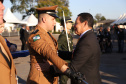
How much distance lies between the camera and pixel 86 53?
8.57ft

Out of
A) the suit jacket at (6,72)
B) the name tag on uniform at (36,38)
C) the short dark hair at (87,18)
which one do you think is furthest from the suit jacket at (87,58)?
the suit jacket at (6,72)

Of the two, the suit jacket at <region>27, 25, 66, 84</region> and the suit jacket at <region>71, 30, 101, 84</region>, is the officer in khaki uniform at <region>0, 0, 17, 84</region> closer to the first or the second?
the suit jacket at <region>27, 25, 66, 84</region>

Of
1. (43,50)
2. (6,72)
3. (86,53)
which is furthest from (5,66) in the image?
(86,53)

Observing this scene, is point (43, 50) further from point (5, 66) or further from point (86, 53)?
point (5, 66)

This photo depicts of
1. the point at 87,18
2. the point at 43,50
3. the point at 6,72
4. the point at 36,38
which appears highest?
the point at 87,18

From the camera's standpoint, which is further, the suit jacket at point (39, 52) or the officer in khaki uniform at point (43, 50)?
the suit jacket at point (39, 52)

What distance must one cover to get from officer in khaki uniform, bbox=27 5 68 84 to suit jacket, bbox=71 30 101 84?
222 mm

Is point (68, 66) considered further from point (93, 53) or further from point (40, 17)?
point (40, 17)

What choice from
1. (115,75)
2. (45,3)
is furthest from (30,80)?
(45,3)

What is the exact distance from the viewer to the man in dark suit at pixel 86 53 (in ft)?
8.62

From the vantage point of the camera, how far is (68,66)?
2.64 m

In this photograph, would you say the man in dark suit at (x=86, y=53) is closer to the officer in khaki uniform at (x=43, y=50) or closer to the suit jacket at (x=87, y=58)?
the suit jacket at (x=87, y=58)

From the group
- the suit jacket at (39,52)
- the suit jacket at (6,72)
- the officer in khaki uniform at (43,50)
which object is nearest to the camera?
the suit jacket at (6,72)

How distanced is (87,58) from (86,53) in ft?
0.23
